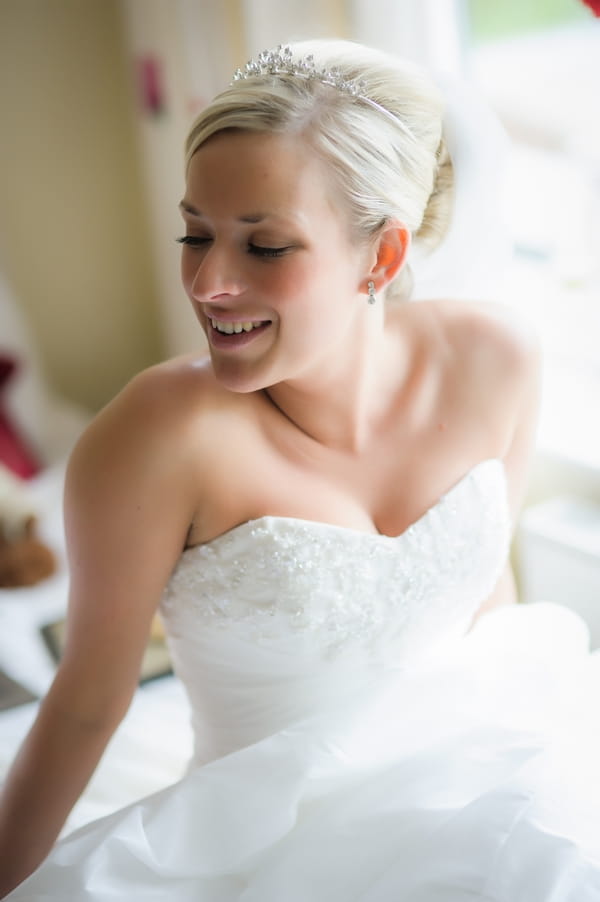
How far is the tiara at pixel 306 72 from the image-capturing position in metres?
1.06

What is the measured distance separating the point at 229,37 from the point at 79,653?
1745 millimetres

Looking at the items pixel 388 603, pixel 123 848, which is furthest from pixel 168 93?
pixel 123 848

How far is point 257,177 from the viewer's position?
3.34ft

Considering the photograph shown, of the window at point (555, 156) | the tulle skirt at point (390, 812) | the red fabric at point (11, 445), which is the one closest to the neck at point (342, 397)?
the tulle skirt at point (390, 812)

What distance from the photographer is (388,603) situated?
4.00 ft

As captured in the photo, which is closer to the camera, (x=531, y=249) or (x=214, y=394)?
(x=214, y=394)

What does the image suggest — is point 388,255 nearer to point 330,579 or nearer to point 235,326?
point 235,326

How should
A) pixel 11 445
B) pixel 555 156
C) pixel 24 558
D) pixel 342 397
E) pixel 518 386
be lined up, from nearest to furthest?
pixel 342 397 → pixel 518 386 → pixel 24 558 → pixel 555 156 → pixel 11 445

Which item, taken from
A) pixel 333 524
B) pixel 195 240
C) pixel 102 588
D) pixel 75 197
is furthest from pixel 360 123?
pixel 75 197

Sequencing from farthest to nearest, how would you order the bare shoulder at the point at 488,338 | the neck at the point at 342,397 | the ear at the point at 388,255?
the bare shoulder at the point at 488,338 < the neck at the point at 342,397 < the ear at the point at 388,255

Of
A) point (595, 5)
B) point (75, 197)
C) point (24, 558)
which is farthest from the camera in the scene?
point (75, 197)

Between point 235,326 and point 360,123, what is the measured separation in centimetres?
25

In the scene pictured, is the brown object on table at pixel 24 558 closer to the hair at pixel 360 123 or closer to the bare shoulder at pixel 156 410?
the bare shoulder at pixel 156 410

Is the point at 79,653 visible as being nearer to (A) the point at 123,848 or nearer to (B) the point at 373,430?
(A) the point at 123,848
